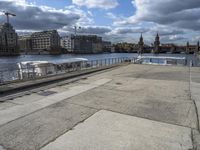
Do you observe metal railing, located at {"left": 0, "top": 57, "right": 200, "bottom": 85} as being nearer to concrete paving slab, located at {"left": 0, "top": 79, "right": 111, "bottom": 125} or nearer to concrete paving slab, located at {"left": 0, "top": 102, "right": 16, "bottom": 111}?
concrete paving slab, located at {"left": 0, "top": 102, "right": 16, "bottom": 111}

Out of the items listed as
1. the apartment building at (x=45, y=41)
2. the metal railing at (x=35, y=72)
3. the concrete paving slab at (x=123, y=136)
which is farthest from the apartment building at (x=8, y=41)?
the concrete paving slab at (x=123, y=136)

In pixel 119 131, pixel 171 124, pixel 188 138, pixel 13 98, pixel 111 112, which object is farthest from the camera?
pixel 13 98

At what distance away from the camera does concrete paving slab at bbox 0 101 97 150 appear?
14.0 ft

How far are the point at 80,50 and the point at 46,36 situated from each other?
30944mm

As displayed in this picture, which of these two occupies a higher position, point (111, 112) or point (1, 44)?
point (1, 44)

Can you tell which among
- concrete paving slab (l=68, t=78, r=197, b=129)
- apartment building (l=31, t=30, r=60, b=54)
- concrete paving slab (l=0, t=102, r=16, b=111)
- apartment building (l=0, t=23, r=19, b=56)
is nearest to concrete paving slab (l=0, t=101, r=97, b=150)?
concrete paving slab (l=68, t=78, r=197, b=129)

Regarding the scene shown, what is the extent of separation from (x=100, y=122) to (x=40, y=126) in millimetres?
1749

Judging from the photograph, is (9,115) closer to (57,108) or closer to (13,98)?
(57,108)

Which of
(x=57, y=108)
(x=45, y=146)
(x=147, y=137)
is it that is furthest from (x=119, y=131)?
(x=57, y=108)

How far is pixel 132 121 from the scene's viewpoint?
5652 mm

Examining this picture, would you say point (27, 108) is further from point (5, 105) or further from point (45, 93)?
point (45, 93)

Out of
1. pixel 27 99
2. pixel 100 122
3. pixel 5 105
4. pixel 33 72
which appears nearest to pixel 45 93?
pixel 27 99

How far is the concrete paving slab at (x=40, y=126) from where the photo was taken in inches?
168

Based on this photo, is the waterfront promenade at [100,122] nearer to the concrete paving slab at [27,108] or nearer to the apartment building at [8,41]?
the concrete paving slab at [27,108]
